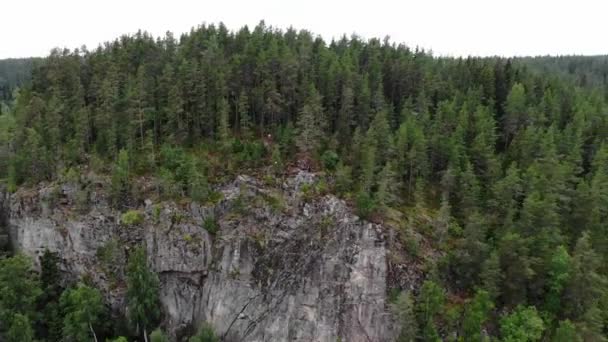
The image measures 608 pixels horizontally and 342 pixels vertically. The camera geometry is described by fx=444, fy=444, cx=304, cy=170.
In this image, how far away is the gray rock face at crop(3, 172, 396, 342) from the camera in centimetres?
4612

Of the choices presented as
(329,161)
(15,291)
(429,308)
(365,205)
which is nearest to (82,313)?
(15,291)

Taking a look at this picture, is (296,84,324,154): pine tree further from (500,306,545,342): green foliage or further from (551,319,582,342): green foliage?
(551,319,582,342): green foliage

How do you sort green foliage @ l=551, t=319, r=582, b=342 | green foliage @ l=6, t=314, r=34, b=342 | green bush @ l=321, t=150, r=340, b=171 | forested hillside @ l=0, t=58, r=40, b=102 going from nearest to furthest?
green foliage @ l=551, t=319, r=582, b=342 → green foliage @ l=6, t=314, r=34, b=342 → green bush @ l=321, t=150, r=340, b=171 → forested hillside @ l=0, t=58, r=40, b=102

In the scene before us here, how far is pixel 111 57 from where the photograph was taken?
240 feet

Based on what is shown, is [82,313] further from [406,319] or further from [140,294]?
[406,319]

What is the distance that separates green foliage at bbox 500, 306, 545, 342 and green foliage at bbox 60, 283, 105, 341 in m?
40.7

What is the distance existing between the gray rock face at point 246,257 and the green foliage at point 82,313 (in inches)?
158

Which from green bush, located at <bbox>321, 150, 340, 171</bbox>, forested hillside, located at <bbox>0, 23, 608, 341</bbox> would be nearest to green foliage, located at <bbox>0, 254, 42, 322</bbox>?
forested hillside, located at <bbox>0, 23, 608, 341</bbox>

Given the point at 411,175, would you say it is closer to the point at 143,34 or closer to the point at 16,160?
the point at 16,160

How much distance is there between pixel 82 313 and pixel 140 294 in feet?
19.2

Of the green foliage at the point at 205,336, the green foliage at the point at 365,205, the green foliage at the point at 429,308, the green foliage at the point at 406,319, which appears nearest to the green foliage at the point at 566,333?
the green foliage at the point at 429,308

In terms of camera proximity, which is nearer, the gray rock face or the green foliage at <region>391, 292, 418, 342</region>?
the green foliage at <region>391, 292, 418, 342</region>

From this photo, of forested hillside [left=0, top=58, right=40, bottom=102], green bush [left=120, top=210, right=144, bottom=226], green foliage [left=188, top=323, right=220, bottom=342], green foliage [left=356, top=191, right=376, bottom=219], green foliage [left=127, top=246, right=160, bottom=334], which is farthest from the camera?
forested hillside [left=0, top=58, right=40, bottom=102]

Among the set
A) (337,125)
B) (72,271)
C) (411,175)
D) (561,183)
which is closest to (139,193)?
(72,271)
